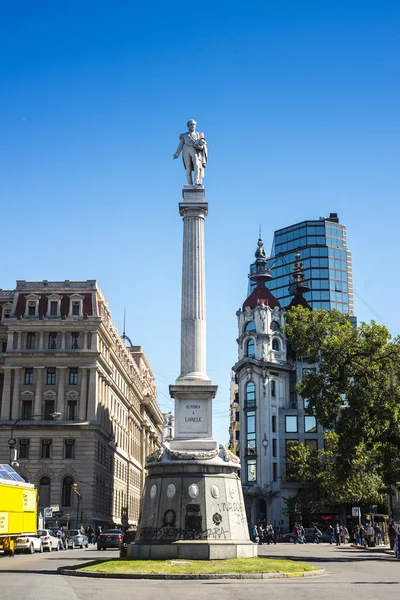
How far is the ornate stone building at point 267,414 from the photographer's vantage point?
85.7 meters

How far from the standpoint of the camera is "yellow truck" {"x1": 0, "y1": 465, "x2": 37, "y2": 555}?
35.9m

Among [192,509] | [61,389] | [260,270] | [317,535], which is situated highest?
[260,270]

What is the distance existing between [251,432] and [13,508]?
2131 inches

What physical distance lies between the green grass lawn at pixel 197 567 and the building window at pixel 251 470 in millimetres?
62000

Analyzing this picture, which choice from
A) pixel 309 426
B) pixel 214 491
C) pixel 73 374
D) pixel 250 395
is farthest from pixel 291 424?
pixel 214 491

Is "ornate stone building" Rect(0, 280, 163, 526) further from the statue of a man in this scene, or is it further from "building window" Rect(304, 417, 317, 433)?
the statue of a man

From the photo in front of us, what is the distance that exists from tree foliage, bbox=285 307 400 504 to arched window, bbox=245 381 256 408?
143 ft

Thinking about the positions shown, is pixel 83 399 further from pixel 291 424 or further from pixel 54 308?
pixel 291 424

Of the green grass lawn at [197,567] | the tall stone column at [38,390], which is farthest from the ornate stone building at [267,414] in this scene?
the green grass lawn at [197,567]


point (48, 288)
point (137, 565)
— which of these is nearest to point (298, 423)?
point (48, 288)

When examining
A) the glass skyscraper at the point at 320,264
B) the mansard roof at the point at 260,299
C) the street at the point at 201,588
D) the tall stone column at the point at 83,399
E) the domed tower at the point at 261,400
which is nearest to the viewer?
the street at the point at 201,588

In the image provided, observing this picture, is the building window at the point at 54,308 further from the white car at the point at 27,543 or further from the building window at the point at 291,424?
the white car at the point at 27,543

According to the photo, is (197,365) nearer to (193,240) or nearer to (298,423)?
(193,240)

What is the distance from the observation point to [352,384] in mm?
42125
